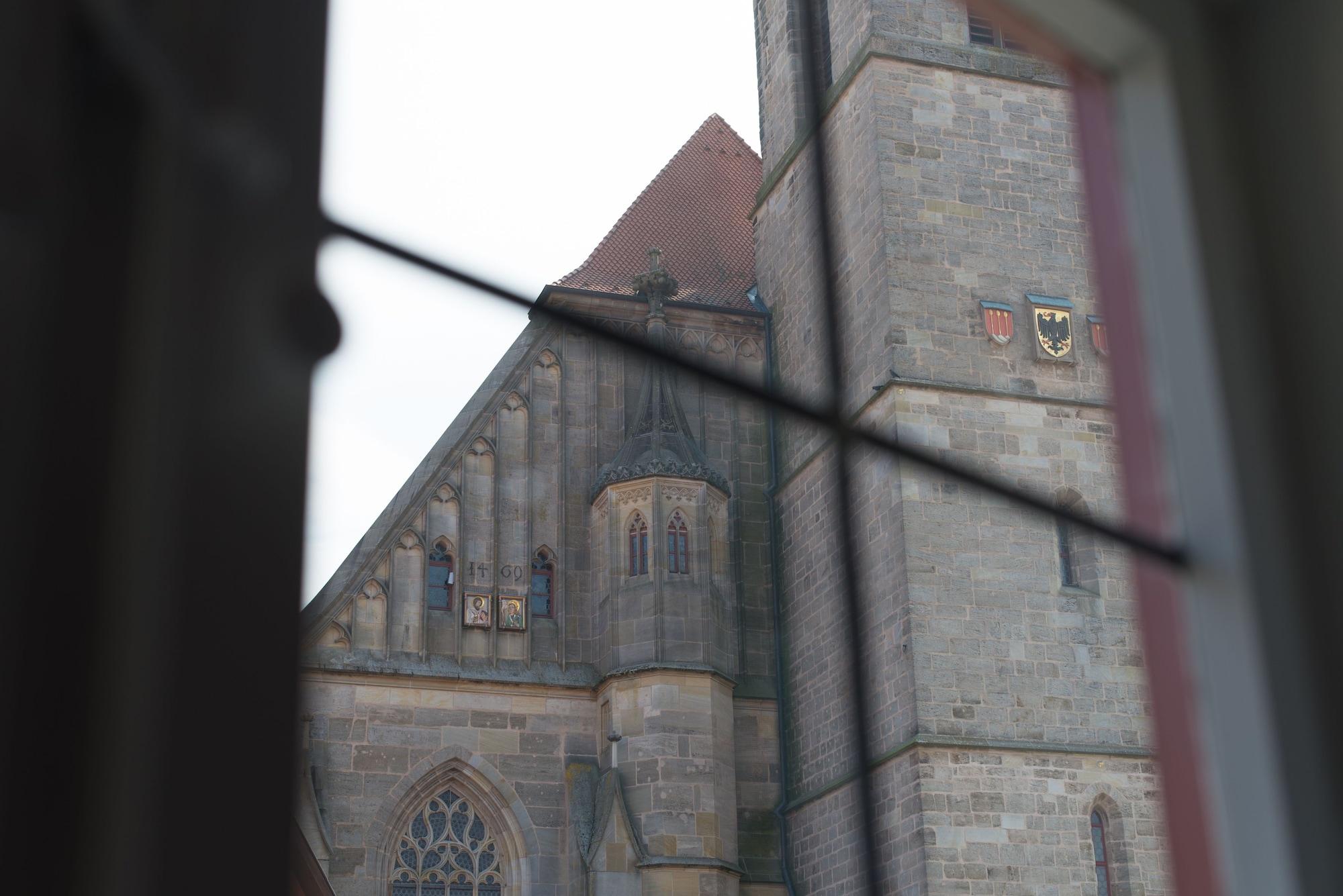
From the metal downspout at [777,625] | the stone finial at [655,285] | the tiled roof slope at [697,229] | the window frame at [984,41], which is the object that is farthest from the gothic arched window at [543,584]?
the window frame at [984,41]

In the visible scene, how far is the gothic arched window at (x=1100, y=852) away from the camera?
13.0 m

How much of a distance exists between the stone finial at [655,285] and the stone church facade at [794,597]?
0.25ft

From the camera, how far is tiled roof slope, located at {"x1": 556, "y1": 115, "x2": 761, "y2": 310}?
1825 cm

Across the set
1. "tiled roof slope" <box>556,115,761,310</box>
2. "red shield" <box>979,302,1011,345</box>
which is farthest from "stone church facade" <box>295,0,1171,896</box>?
"tiled roof slope" <box>556,115,761,310</box>

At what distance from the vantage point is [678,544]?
1514 cm

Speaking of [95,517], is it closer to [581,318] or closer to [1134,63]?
[581,318]

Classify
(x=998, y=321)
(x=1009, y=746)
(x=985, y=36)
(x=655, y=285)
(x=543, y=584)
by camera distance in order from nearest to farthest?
(x=1009, y=746), (x=998, y=321), (x=543, y=584), (x=655, y=285), (x=985, y=36)

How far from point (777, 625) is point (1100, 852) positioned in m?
3.94

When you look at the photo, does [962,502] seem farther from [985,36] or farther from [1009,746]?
[985,36]

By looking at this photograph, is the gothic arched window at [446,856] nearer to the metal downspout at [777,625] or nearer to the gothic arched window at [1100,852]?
the metal downspout at [777,625]

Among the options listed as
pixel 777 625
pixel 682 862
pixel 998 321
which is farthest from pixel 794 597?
pixel 998 321

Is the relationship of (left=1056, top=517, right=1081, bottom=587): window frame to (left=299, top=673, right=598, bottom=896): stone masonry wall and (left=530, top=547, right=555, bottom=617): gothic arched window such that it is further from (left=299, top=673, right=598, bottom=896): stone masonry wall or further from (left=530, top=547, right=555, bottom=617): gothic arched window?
(left=530, top=547, right=555, bottom=617): gothic arched window

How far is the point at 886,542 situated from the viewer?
13898 millimetres

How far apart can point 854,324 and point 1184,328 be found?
13.0 meters
